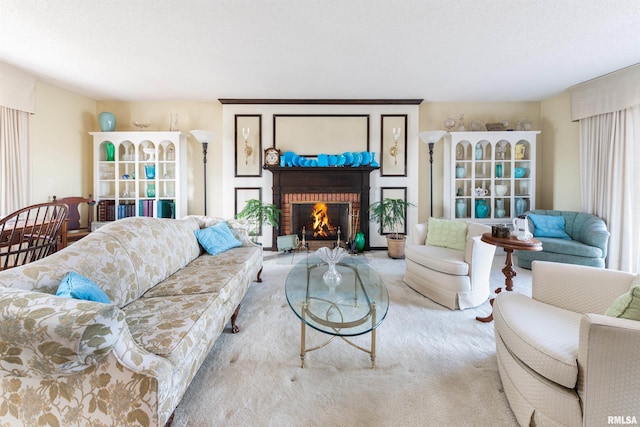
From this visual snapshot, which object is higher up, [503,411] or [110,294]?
[110,294]

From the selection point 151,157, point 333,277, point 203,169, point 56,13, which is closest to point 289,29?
point 56,13

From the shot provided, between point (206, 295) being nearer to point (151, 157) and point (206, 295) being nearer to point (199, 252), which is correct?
point (199, 252)

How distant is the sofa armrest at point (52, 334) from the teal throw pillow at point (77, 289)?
220 millimetres

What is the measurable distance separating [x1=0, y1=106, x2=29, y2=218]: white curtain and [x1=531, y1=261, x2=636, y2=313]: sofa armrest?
5.36 metres

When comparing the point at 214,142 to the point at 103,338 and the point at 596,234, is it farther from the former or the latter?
the point at 596,234

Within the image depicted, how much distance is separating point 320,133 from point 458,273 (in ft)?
10.2

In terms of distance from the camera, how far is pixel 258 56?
2.95m

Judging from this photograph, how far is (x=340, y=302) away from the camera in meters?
1.84

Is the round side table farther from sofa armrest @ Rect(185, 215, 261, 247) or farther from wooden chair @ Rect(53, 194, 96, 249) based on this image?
wooden chair @ Rect(53, 194, 96, 249)

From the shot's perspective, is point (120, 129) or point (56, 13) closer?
point (56, 13)

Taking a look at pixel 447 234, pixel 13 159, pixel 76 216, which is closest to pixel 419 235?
pixel 447 234

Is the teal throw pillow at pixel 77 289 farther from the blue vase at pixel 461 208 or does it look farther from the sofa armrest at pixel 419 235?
the blue vase at pixel 461 208

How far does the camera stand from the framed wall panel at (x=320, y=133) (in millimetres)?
4570

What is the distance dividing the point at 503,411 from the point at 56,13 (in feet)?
13.5
